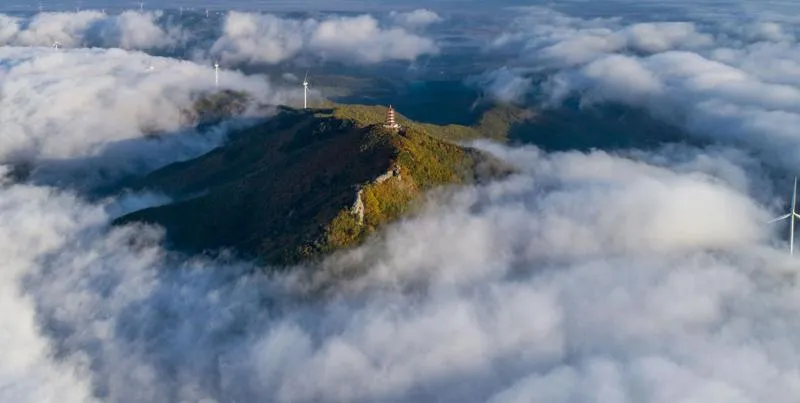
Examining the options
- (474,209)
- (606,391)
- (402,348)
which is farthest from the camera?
(474,209)

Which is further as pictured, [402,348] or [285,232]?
[285,232]

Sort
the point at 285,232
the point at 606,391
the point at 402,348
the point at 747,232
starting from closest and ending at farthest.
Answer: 1. the point at 606,391
2. the point at 402,348
3. the point at 285,232
4. the point at 747,232

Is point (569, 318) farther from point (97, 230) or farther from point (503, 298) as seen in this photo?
point (97, 230)

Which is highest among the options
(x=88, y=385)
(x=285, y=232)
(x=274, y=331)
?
(x=285, y=232)

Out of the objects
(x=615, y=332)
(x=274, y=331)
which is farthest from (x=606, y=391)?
(x=274, y=331)

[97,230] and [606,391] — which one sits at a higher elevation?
[606,391]

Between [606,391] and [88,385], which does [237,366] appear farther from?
[606,391]
